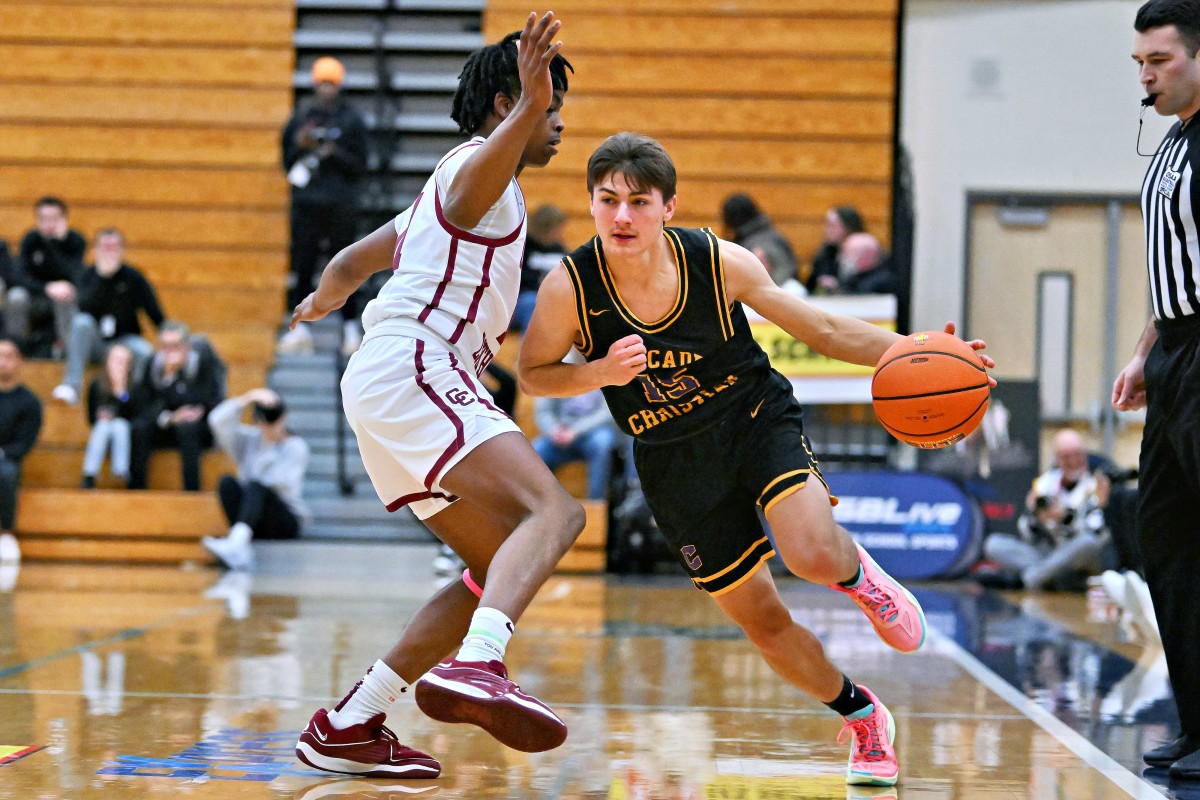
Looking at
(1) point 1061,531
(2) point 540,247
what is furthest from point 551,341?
(2) point 540,247

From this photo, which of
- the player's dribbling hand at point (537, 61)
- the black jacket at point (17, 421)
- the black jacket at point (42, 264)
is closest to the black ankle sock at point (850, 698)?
the player's dribbling hand at point (537, 61)

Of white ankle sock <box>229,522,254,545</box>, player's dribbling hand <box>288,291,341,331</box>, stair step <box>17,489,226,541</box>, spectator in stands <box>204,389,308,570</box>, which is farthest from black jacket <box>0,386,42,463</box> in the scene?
player's dribbling hand <box>288,291,341,331</box>

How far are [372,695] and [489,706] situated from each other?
0.85m

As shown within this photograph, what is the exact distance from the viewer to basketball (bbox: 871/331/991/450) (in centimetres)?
374

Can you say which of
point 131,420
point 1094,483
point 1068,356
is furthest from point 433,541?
point 1068,356

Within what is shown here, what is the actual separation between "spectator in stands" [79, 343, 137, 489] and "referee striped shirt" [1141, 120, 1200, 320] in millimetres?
8044

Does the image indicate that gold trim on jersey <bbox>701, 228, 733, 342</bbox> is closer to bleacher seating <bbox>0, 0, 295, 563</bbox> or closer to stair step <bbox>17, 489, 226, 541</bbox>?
stair step <bbox>17, 489, 226, 541</bbox>

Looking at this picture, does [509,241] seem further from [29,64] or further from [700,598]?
[29,64]

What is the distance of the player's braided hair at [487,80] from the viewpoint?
3734 mm

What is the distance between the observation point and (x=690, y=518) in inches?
151

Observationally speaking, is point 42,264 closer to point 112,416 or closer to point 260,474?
point 112,416

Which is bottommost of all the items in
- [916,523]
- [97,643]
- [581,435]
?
[97,643]

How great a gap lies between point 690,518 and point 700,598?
15.0ft

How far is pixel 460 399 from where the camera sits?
3.54 meters
